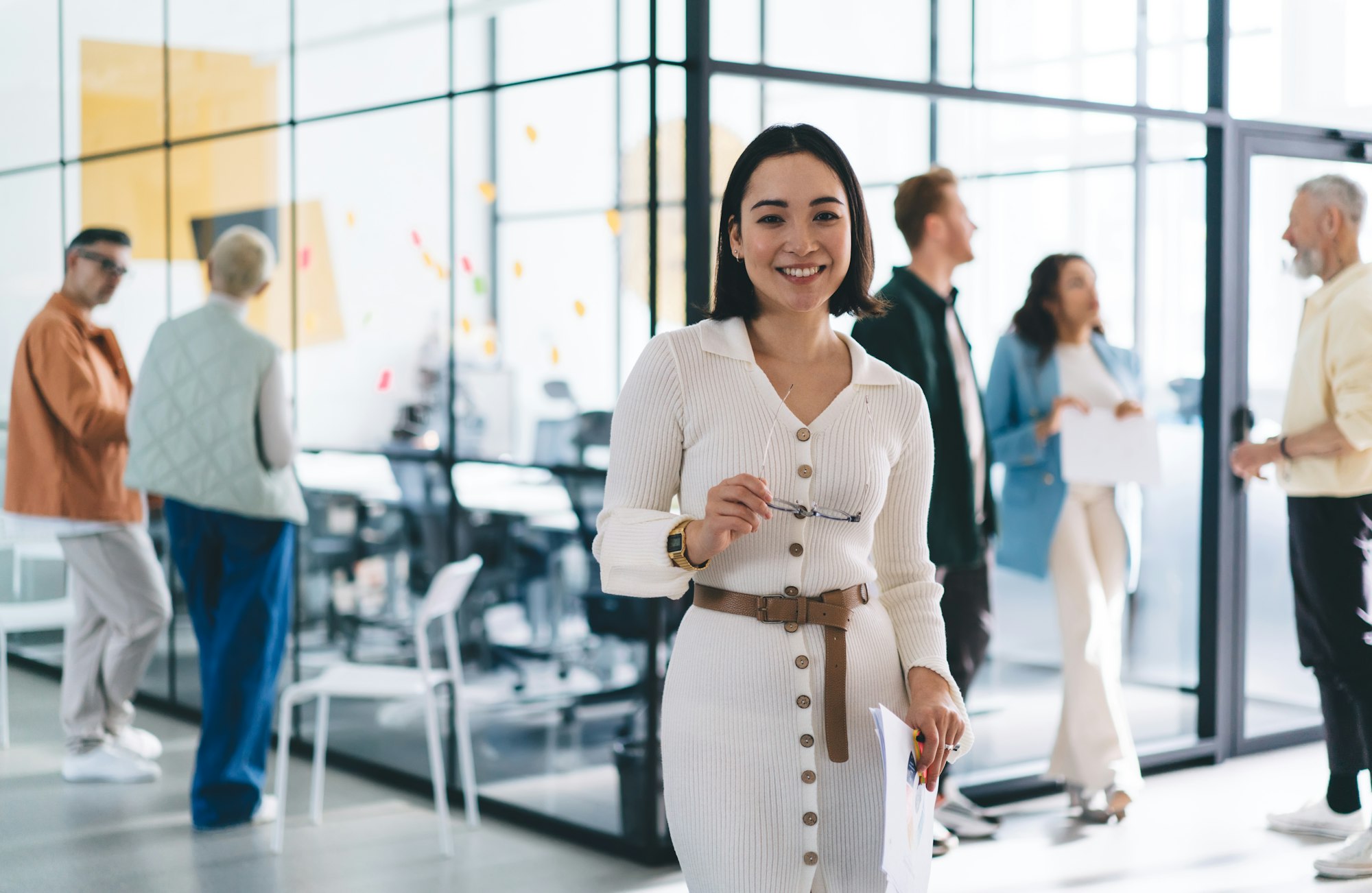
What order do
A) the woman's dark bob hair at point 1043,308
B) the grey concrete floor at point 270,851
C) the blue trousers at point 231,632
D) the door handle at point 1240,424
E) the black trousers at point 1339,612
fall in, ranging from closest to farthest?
the grey concrete floor at point 270,851 → the black trousers at point 1339,612 → the blue trousers at point 231,632 → the woman's dark bob hair at point 1043,308 → the door handle at point 1240,424

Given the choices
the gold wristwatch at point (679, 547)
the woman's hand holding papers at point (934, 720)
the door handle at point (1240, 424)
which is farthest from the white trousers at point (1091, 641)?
the gold wristwatch at point (679, 547)

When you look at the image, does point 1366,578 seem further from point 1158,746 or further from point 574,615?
point 574,615

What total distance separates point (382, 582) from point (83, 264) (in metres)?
1.49

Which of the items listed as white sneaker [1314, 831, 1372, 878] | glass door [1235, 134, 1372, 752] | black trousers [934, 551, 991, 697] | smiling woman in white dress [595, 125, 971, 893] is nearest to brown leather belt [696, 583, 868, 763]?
smiling woman in white dress [595, 125, 971, 893]

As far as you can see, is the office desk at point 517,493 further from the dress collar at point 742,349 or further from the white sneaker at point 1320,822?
the dress collar at point 742,349

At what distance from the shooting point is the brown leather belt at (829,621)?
1.90 m

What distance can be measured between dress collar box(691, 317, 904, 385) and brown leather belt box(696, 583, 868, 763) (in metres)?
0.31

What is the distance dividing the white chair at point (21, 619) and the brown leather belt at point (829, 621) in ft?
13.4

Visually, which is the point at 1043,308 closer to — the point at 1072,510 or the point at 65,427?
the point at 1072,510

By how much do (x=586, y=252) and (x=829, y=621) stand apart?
256cm

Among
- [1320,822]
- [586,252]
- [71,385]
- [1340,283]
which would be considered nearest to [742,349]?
[586,252]

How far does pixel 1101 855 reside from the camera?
165 inches

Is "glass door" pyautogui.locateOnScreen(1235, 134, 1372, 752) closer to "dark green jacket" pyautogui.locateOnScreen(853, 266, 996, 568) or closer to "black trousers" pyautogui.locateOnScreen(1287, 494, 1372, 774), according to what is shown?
"black trousers" pyautogui.locateOnScreen(1287, 494, 1372, 774)

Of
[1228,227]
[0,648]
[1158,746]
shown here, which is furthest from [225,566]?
[1228,227]
